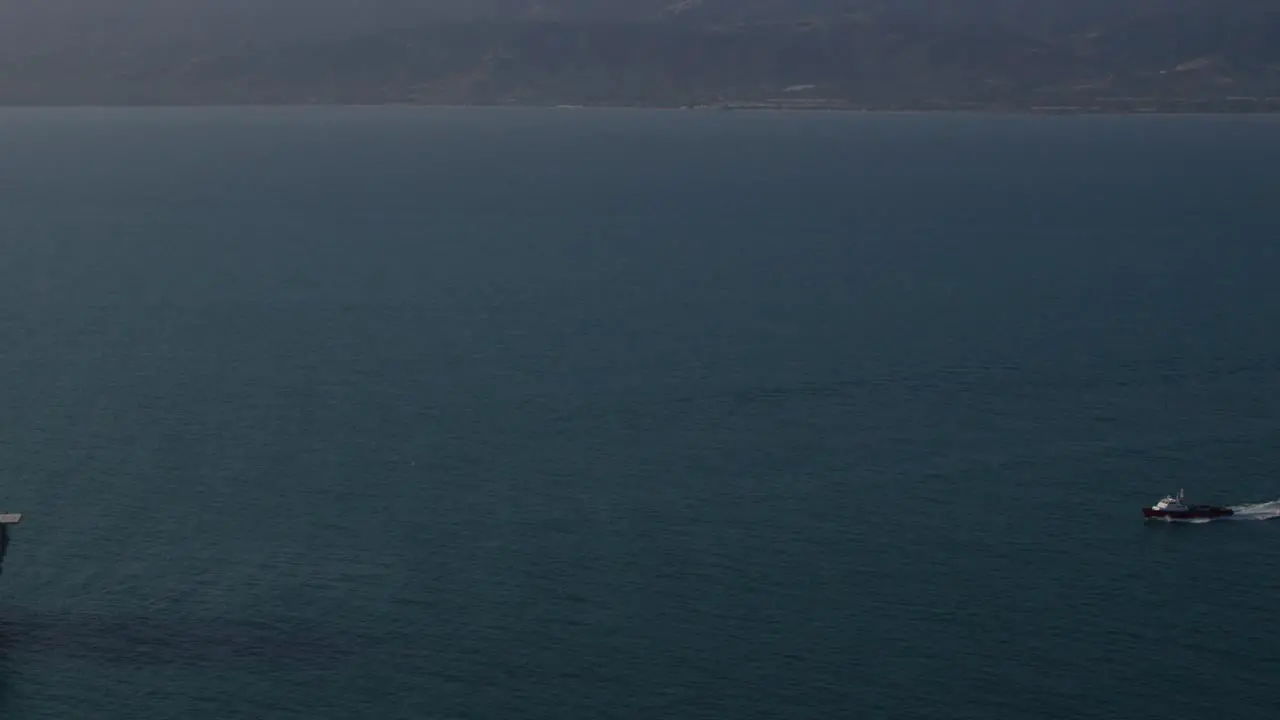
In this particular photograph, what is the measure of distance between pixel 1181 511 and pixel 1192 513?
745 mm

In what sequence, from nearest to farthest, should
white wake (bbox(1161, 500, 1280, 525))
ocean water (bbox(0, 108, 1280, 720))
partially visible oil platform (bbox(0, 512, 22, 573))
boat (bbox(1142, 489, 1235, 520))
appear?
ocean water (bbox(0, 108, 1280, 720)) < partially visible oil platform (bbox(0, 512, 22, 573)) < boat (bbox(1142, 489, 1235, 520)) < white wake (bbox(1161, 500, 1280, 525))

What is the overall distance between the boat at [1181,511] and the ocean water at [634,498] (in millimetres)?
791

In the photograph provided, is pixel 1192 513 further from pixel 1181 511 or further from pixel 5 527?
pixel 5 527

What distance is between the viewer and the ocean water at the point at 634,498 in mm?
72688

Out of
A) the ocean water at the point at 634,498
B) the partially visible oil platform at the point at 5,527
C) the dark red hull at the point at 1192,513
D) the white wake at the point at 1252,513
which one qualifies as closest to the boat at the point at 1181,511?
the dark red hull at the point at 1192,513

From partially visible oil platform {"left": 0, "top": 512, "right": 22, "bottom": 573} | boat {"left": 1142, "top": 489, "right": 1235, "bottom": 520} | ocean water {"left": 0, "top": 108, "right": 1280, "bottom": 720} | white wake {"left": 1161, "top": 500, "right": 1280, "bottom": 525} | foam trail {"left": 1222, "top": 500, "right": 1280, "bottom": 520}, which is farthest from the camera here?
foam trail {"left": 1222, "top": 500, "right": 1280, "bottom": 520}

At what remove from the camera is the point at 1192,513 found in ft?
295

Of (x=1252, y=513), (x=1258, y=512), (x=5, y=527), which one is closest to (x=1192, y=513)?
(x=1252, y=513)

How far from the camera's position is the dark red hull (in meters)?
89.6

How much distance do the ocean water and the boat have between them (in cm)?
79

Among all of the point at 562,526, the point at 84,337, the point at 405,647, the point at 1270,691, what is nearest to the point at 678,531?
the point at 562,526

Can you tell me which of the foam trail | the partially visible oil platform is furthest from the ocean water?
the partially visible oil platform

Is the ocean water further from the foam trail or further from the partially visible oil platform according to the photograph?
the partially visible oil platform

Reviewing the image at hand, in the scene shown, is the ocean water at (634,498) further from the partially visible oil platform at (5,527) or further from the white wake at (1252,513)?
the partially visible oil platform at (5,527)
